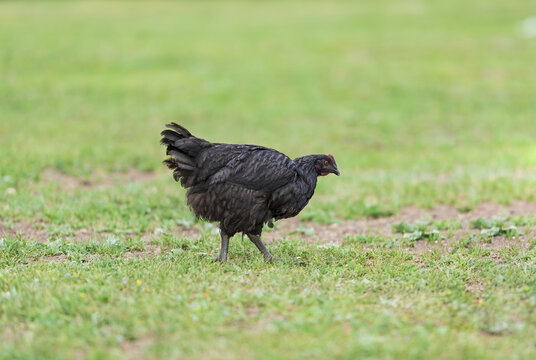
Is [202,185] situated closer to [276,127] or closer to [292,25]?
[276,127]

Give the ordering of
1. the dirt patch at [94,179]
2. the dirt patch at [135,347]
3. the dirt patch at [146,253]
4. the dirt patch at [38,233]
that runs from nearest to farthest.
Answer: the dirt patch at [135,347]
the dirt patch at [146,253]
the dirt patch at [38,233]
the dirt patch at [94,179]

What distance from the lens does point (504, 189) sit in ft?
35.0

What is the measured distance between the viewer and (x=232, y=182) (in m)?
6.95

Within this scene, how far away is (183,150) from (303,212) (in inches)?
140

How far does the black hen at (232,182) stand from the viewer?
22.8 feet

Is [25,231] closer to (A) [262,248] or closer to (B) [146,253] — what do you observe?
(B) [146,253]

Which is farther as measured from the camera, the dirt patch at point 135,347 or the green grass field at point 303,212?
the green grass field at point 303,212

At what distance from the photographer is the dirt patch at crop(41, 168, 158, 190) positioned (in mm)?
11188

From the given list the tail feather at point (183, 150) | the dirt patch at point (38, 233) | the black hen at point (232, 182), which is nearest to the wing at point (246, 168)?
the black hen at point (232, 182)

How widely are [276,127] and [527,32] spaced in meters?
15.8

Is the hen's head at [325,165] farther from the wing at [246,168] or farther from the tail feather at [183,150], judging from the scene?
the tail feather at [183,150]

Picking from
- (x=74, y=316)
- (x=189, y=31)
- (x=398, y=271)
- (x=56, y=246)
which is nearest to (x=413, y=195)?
(x=398, y=271)

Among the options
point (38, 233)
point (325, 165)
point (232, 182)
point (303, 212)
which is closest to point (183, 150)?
point (232, 182)

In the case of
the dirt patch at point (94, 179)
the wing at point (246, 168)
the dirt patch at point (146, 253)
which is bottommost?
the dirt patch at point (146, 253)
